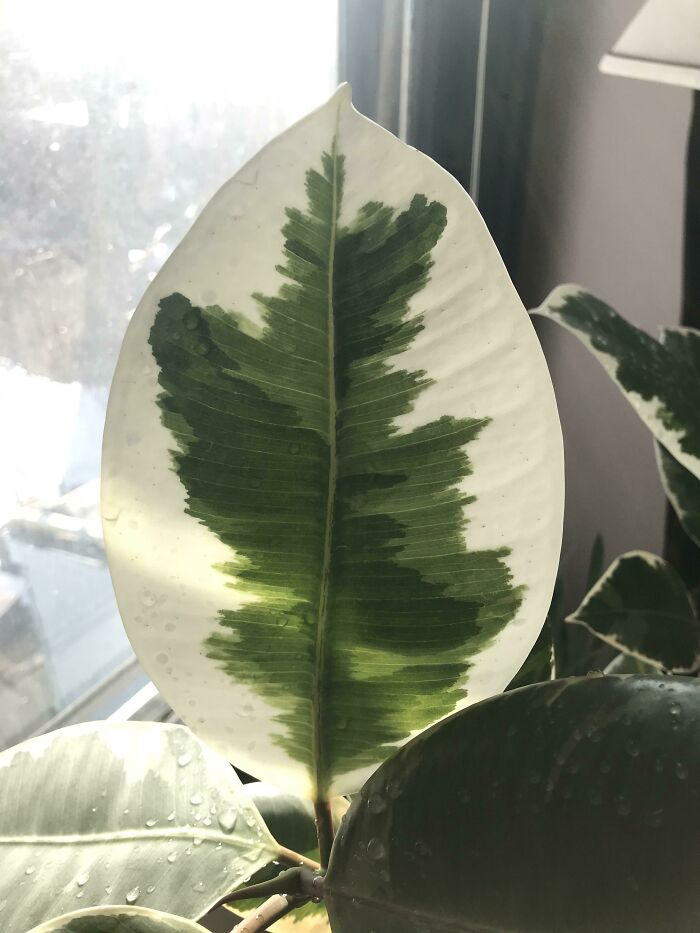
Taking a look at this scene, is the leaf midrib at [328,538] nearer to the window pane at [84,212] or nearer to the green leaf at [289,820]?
the green leaf at [289,820]

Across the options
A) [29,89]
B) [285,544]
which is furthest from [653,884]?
[29,89]

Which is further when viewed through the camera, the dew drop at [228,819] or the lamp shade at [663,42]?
the lamp shade at [663,42]

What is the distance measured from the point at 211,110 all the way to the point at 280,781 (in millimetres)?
664

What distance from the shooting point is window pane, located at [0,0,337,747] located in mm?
594

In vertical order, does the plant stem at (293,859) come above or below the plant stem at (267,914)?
above

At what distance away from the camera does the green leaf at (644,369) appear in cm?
48

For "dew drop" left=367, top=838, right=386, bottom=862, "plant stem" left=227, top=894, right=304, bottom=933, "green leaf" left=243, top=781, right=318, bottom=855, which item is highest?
"dew drop" left=367, top=838, right=386, bottom=862

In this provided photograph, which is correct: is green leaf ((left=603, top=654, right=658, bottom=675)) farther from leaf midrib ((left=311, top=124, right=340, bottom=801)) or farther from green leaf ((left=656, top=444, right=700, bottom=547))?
leaf midrib ((left=311, top=124, right=340, bottom=801))

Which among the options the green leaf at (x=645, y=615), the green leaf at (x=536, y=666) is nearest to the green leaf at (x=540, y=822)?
the green leaf at (x=536, y=666)

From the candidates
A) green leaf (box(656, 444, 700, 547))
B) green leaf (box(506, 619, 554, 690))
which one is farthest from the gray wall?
green leaf (box(506, 619, 554, 690))

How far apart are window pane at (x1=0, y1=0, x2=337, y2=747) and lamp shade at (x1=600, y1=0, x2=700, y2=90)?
322mm

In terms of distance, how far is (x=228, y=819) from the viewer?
323 mm

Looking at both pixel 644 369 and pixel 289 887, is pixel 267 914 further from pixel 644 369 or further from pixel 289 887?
pixel 644 369

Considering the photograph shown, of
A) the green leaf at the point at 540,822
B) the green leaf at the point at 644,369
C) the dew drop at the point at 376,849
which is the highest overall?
the green leaf at the point at 644,369
